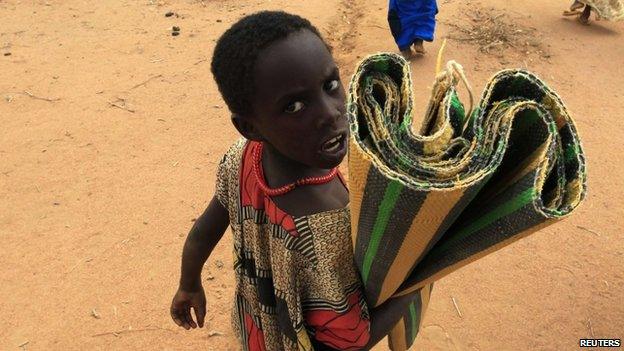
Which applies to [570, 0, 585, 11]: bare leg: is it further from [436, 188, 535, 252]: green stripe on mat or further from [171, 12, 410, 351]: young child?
[436, 188, 535, 252]: green stripe on mat

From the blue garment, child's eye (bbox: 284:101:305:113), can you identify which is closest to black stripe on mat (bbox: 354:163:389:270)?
child's eye (bbox: 284:101:305:113)

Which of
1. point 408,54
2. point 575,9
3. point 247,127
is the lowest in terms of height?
point 408,54

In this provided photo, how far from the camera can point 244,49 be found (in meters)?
0.99

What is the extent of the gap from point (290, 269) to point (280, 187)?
0.17 m

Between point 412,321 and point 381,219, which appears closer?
point 381,219

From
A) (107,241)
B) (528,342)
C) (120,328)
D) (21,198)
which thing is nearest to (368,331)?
(528,342)

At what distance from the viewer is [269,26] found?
3.29 ft

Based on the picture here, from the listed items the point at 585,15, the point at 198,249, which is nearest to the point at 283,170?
the point at 198,249

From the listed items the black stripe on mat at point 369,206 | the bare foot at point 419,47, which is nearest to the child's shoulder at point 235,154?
the black stripe on mat at point 369,206

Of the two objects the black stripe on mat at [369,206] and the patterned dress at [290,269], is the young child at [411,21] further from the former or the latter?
the black stripe on mat at [369,206]

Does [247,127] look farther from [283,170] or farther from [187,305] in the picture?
[187,305]

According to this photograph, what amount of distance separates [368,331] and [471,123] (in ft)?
1.75

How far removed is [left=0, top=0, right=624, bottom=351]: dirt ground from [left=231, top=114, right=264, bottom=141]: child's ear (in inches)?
66.8

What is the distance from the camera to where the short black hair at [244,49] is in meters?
0.98
